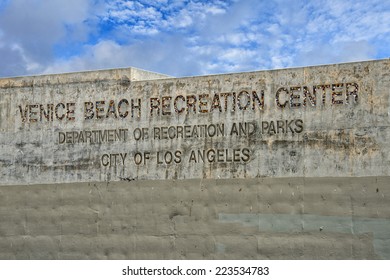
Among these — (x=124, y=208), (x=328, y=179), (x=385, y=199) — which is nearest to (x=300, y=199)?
(x=328, y=179)

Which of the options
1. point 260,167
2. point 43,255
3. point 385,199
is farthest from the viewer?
point 43,255

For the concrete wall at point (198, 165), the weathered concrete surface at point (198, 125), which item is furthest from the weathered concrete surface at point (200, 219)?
the weathered concrete surface at point (198, 125)

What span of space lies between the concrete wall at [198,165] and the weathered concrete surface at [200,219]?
2 cm

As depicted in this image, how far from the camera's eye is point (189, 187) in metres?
14.7

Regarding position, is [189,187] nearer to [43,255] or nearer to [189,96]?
[189,96]

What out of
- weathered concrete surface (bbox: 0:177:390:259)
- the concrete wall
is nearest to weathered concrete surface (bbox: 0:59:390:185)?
the concrete wall

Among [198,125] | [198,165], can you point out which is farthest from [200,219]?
[198,125]

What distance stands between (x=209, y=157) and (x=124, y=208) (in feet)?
7.25

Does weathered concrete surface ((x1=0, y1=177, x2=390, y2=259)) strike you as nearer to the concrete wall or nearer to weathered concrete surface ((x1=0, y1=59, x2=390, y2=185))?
the concrete wall

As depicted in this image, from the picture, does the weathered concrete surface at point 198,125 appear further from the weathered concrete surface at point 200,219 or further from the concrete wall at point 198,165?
the weathered concrete surface at point 200,219

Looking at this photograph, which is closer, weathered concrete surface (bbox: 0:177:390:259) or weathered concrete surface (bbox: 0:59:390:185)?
weathered concrete surface (bbox: 0:177:390:259)

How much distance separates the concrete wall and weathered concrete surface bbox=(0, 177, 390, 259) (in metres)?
0.02

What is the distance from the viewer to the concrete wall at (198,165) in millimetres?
13734

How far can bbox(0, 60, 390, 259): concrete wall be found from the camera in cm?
1373
